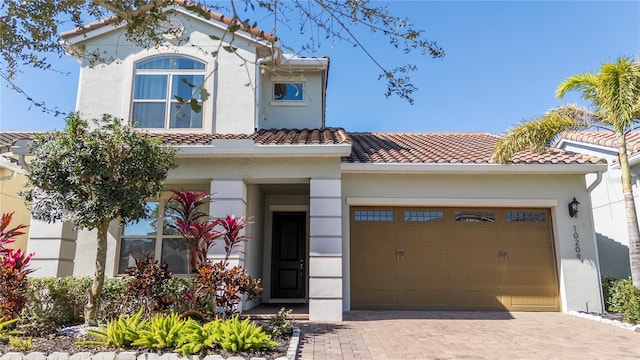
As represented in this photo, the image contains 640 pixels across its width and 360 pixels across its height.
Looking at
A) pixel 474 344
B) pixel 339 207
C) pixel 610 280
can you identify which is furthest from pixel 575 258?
pixel 339 207

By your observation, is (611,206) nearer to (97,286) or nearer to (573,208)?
(573,208)

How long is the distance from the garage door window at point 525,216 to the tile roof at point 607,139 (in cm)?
276

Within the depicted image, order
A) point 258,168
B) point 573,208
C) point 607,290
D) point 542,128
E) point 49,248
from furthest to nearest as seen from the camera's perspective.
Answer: point 573,208 → point 607,290 → point 542,128 → point 258,168 → point 49,248

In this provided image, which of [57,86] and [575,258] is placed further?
[575,258]

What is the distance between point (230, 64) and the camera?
12062 millimetres

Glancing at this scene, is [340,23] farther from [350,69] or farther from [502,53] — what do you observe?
[502,53]

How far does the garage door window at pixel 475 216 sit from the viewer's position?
37.0 ft

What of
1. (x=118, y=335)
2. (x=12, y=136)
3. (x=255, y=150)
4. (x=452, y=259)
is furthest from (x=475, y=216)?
(x=12, y=136)

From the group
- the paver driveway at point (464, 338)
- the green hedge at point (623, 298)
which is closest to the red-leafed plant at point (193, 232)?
the paver driveway at point (464, 338)

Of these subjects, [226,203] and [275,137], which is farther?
[275,137]

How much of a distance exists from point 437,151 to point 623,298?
557cm

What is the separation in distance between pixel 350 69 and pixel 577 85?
22.0ft

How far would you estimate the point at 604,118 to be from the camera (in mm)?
9688

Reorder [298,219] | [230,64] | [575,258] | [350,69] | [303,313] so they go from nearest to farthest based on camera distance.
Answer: [350,69]
[303,313]
[575,258]
[230,64]
[298,219]
